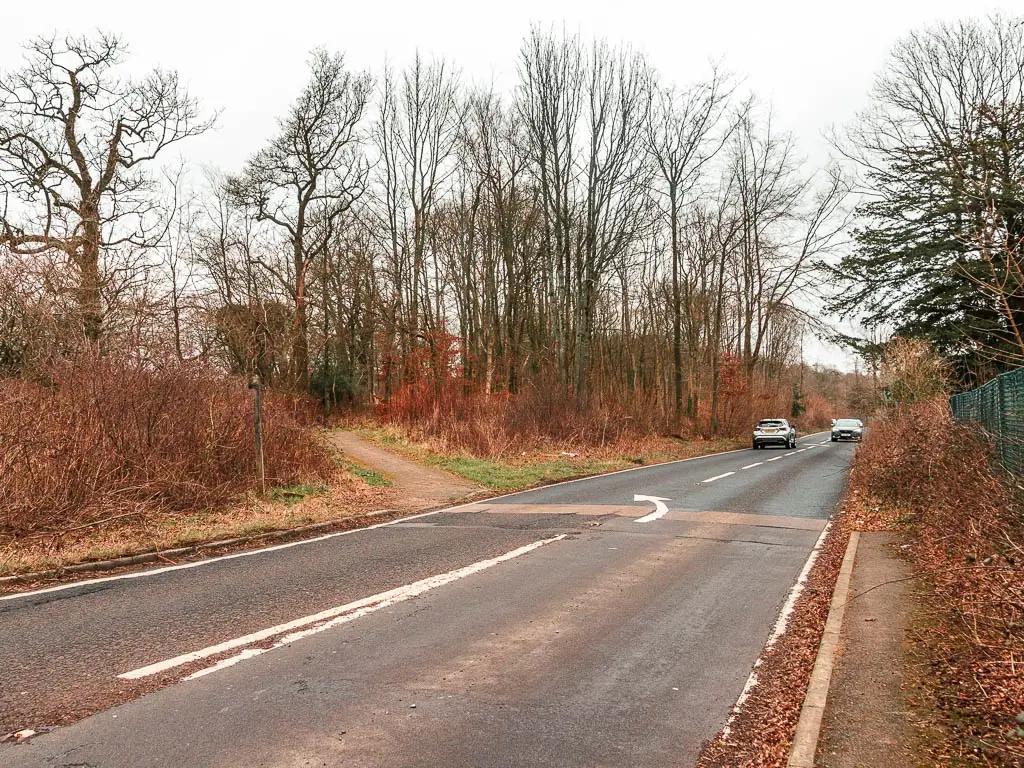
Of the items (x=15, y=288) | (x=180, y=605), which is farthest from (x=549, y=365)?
(x=180, y=605)

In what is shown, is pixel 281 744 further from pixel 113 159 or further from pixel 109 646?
pixel 113 159

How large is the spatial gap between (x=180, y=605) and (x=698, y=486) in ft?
41.2

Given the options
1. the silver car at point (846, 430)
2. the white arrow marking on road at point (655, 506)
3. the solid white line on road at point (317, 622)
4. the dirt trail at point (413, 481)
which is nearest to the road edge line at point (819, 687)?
the solid white line on road at point (317, 622)

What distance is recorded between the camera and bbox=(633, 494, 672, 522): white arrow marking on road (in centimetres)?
1191

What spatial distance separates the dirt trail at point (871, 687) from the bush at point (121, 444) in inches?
352

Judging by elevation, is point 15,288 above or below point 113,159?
below

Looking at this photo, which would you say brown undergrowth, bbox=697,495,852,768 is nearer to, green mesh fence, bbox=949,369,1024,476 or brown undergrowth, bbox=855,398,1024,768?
brown undergrowth, bbox=855,398,1024,768

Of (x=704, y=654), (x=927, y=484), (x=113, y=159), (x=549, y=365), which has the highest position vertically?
(x=113, y=159)

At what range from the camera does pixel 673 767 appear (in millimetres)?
3645

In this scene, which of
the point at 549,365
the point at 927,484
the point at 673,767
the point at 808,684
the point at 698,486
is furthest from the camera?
the point at 549,365

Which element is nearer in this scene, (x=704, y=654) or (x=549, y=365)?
(x=704, y=654)

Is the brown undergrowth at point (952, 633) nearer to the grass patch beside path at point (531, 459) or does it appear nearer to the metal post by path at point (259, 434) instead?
the grass patch beside path at point (531, 459)

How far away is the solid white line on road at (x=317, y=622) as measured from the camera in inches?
197

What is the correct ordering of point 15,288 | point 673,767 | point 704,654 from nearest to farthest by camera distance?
point 673,767, point 704,654, point 15,288
